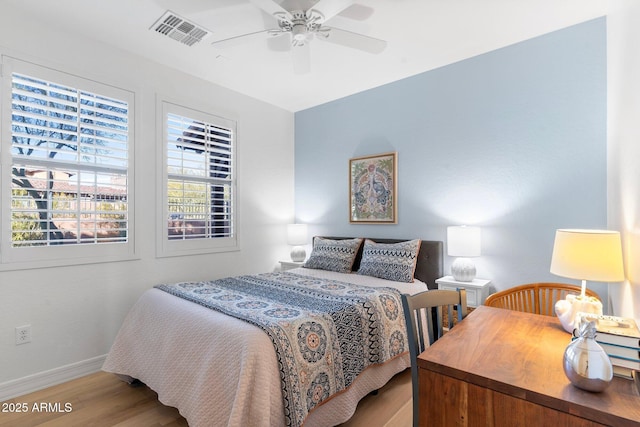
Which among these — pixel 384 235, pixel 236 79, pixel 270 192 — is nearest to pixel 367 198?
pixel 384 235

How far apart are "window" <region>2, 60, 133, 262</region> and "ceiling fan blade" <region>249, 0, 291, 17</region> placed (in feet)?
5.42

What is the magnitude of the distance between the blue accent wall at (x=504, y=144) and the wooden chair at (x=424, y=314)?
1.58m

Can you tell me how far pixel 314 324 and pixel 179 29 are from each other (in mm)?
2380

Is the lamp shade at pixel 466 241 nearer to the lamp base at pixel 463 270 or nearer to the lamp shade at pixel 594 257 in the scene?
the lamp base at pixel 463 270

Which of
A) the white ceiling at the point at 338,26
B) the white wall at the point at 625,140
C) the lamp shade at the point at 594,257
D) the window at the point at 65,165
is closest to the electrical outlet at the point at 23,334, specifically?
the window at the point at 65,165

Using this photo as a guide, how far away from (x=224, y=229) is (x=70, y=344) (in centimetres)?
168

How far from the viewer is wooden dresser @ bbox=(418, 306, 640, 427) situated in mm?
847

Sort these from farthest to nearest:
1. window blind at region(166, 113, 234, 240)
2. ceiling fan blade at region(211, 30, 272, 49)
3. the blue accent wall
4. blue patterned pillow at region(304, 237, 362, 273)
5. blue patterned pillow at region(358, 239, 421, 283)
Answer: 1. blue patterned pillow at region(304, 237, 362, 273)
2. window blind at region(166, 113, 234, 240)
3. blue patterned pillow at region(358, 239, 421, 283)
4. the blue accent wall
5. ceiling fan blade at region(211, 30, 272, 49)

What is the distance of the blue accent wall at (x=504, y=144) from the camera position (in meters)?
2.50

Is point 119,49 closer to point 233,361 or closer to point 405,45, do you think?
point 405,45

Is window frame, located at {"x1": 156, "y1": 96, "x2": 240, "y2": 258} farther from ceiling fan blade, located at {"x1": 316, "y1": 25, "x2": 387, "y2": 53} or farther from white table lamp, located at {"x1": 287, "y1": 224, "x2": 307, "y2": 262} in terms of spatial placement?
ceiling fan blade, located at {"x1": 316, "y1": 25, "x2": 387, "y2": 53}

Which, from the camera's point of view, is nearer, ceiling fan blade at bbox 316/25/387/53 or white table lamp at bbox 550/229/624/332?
white table lamp at bbox 550/229/624/332

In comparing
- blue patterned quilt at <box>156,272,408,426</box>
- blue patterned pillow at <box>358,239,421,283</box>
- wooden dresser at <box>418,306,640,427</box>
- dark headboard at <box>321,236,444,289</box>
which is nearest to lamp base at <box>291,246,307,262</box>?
blue patterned pillow at <box>358,239,421,283</box>

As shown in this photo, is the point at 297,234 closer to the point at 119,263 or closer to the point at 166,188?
the point at 166,188
